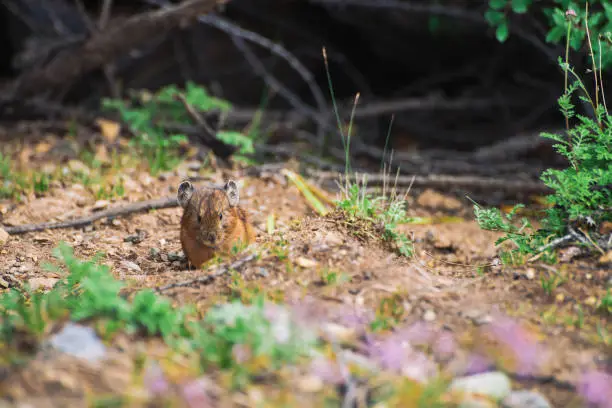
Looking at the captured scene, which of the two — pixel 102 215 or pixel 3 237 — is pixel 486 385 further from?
pixel 3 237

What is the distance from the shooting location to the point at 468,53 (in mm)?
8594

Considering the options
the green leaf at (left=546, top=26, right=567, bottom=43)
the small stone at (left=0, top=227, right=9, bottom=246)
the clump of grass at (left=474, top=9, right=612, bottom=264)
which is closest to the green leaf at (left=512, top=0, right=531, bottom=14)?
the green leaf at (left=546, top=26, right=567, bottom=43)

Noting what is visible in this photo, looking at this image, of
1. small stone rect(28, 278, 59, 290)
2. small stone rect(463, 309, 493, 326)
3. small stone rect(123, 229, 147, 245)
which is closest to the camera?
small stone rect(463, 309, 493, 326)

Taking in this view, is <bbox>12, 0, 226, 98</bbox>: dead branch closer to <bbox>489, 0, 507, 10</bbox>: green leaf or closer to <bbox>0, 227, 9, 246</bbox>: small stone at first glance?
<bbox>489, 0, 507, 10</bbox>: green leaf

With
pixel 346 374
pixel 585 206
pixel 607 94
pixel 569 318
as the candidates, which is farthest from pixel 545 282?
pixel 607 94

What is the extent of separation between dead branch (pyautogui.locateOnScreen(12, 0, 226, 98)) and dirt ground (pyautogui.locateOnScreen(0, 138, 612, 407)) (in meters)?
2.17

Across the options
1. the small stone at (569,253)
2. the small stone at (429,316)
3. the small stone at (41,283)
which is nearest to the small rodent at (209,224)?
the small stone at (41,283)

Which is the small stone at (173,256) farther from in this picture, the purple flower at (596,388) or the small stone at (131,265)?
the purple flower at (596,388)

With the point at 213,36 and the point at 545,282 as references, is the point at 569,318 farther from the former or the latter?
the point at 213,36

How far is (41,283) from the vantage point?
159 inches

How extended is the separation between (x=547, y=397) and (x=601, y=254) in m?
1.15

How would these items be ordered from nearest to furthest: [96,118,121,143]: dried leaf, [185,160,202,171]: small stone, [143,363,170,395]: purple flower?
[143,363,170,395]: purple flower, [185,160,202,171]: small stone, [96,118,121,143]: dried leaf

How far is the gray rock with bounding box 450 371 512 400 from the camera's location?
104 inches

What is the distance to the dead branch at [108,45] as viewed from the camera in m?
6.19
